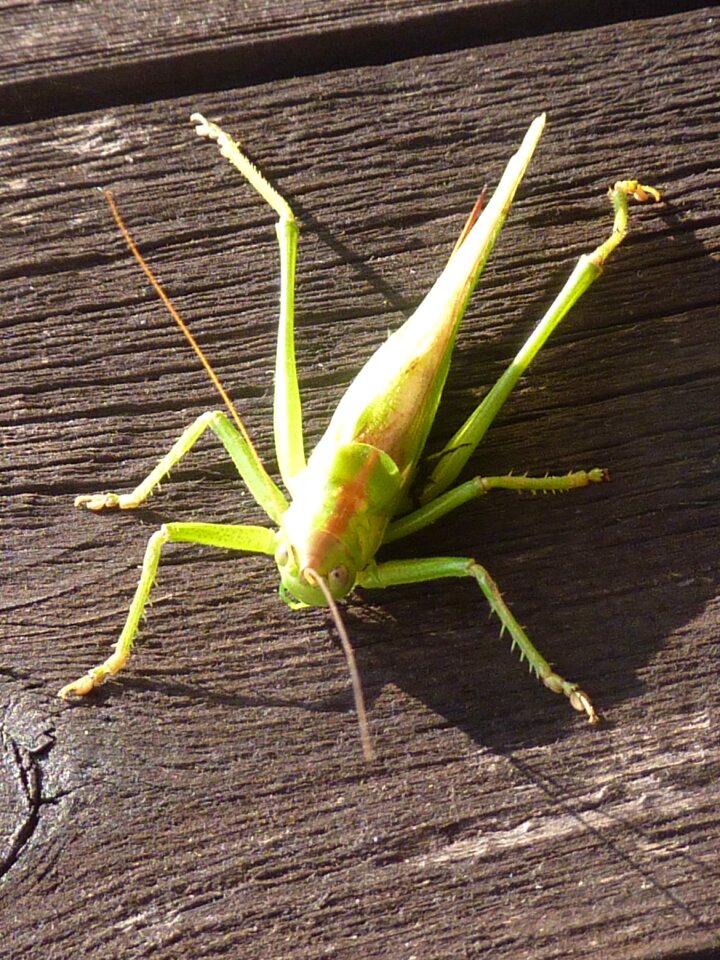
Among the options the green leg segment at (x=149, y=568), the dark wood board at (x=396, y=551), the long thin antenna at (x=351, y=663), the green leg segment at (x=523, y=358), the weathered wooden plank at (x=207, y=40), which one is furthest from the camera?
the weathered wooden plank at (x=207, y=40)

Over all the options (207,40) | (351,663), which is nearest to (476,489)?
(351,663)

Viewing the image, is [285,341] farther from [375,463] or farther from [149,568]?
[149,568]

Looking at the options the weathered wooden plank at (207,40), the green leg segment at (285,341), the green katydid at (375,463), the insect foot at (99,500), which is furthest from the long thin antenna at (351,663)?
the weathered wooden plank at (207,40)

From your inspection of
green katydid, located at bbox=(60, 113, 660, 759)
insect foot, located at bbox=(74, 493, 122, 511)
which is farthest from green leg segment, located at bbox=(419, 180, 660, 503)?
insect foot, located at bbox=(74, 493, 122, 511)

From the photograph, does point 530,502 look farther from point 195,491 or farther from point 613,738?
point 195,491

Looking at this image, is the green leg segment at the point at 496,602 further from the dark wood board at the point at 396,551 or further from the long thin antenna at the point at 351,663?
the long thin antenna at the point at 351,663

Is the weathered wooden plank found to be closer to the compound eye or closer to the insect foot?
the insect foot

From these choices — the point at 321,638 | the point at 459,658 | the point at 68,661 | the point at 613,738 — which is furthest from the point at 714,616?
the point at 68,661
